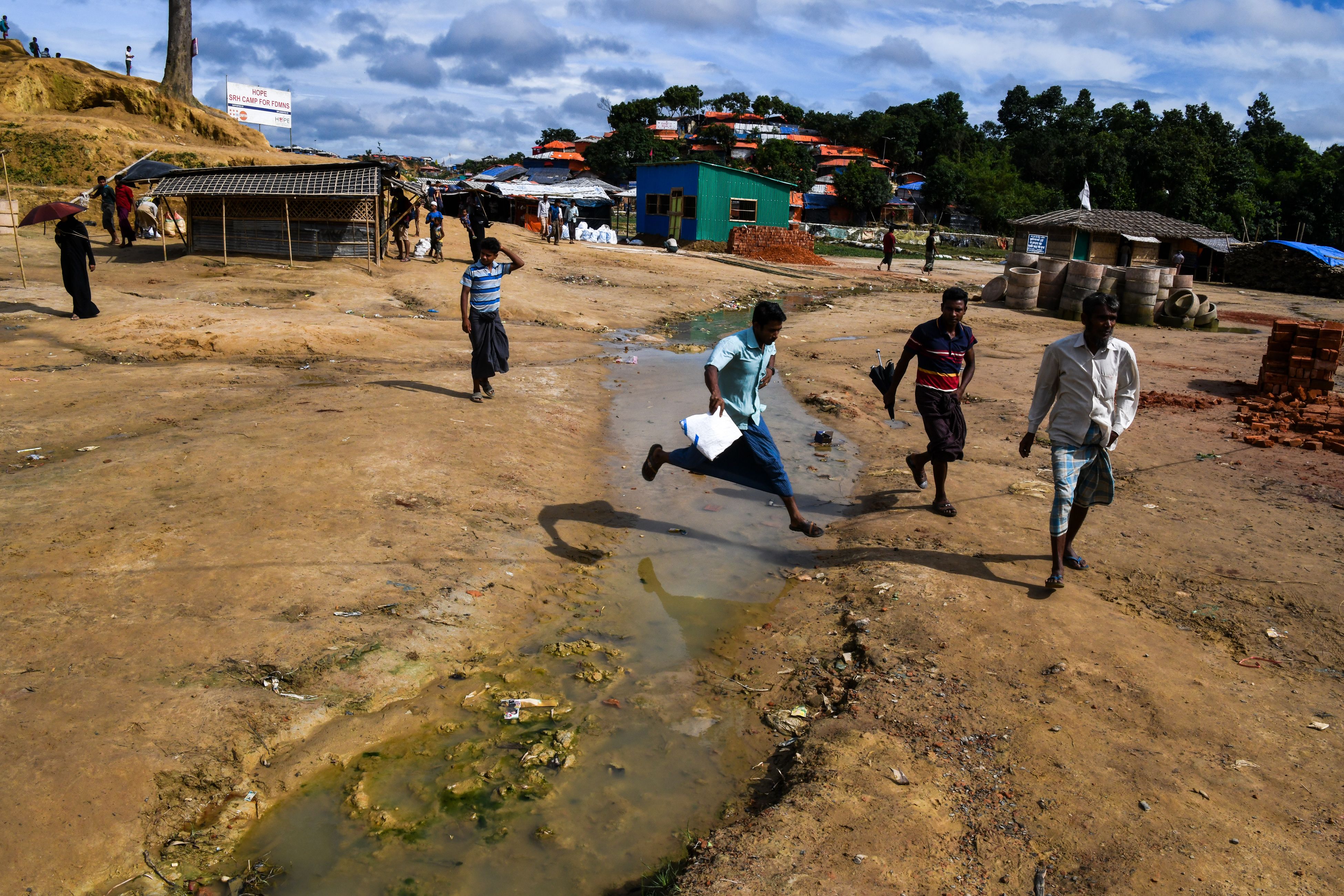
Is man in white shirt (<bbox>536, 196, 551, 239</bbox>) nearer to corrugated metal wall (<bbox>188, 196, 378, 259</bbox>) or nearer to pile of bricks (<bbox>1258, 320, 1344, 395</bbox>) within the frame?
corrugated metal wall (<bbox>188, 196, 378, 259</bbox>)

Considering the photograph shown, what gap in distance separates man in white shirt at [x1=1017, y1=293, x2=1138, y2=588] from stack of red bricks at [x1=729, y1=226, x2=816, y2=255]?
26.2 metres

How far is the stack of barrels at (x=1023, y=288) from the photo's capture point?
1886cm

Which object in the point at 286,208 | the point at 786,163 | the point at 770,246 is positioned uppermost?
the point at 786,163

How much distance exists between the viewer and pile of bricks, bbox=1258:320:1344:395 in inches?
359

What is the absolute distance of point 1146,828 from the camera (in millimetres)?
2838

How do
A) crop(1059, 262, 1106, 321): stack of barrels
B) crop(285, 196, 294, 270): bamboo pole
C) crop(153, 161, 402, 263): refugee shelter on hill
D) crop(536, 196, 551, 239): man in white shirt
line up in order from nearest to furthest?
crop(285, 196, 294, 270): bamboo pole, crop(153, 161, 402, 263): refugee shelter on hill, crop(1059, 262, 1106, 321): stack of barrels, crop(536, 196, 551, 239): man in white shirt

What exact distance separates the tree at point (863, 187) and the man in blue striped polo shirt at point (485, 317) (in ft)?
167

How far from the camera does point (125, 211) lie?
58.7ft

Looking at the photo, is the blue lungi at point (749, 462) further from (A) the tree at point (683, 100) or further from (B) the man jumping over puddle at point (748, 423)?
(A) the tree at point (683, 100)

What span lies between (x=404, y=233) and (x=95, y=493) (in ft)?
48.9

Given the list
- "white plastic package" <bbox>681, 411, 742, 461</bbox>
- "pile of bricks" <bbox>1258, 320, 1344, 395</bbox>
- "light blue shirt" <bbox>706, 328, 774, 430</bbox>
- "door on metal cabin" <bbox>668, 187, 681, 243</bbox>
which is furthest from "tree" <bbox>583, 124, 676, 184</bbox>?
"white plastic package" <bbox>681, 411, 742, 461</bbox>

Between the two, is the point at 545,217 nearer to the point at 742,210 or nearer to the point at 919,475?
the point at 742,210

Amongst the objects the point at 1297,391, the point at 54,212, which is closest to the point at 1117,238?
the point at 1297,391

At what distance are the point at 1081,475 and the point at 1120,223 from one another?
30533mm
